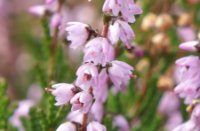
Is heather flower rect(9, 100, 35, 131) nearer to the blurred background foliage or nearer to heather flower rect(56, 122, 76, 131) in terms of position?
the blurred background foliage

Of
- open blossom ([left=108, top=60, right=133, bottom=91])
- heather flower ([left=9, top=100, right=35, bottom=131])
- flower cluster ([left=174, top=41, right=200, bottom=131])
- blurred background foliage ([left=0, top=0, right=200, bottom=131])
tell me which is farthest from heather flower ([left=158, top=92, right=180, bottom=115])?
open blossom ([left=108, top=60, right=133, bottom=91])

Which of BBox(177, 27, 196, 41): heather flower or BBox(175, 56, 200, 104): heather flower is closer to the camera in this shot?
BBox(175, 56, 200, 104): heather flower

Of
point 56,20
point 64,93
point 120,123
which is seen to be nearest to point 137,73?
point 120,123

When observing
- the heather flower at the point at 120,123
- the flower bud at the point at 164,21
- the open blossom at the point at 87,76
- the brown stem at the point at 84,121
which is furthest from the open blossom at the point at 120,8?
the flower bud at the point at 164,21

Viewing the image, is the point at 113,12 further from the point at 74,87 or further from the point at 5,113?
the point at 5,113

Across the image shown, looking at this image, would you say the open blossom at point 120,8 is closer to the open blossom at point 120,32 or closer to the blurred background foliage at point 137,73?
the open blossom at point 120,32
